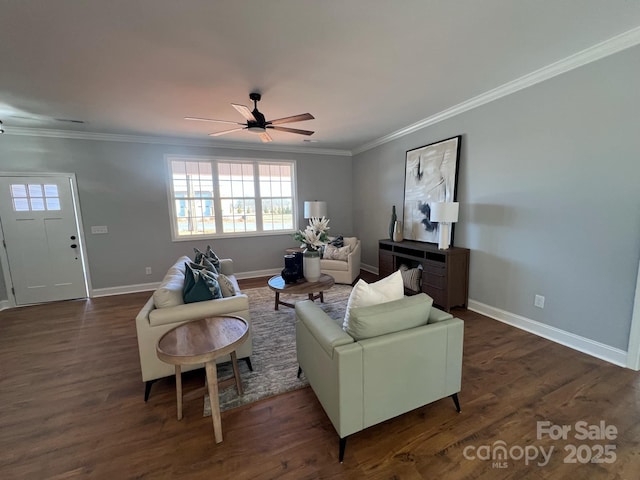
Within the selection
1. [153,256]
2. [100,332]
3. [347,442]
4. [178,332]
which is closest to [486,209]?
[347,442]

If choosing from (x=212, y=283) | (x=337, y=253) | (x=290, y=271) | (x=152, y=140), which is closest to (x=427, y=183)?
(x=337, y=253)

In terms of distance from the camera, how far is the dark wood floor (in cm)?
145

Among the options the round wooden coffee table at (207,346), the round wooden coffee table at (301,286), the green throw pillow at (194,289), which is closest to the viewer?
the round wooden coffee table at (207,346)

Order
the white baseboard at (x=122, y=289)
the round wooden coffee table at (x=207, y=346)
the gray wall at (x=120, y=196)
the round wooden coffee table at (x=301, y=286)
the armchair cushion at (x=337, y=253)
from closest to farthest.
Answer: the round wooden coffee table at (x=207, y=346), the round wooden coffee table at (x=301, y=286), the gray wall at (x=120, y=196), the white baseboard at (x=122, y=289), the armchair cushion at (x=337, y=253)

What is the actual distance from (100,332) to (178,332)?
217 cm

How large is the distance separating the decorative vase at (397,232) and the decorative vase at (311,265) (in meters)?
1.61

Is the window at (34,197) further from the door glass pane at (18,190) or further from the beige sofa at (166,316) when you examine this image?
the beige sofa at (166,316)

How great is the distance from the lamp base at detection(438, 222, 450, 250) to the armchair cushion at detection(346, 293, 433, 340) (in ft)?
6.68

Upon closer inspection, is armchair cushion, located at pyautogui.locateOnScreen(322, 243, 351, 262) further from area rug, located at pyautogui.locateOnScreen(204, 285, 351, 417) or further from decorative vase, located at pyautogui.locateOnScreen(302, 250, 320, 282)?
decorative vase, located at pyautogui.locateOnScreen(302, 250, 320, 282)

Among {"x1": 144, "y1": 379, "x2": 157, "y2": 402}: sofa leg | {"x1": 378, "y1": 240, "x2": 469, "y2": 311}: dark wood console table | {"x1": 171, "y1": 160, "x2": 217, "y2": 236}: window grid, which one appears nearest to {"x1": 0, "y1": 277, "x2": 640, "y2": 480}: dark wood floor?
{"x1": 144, "y1": 379, "x2": 157, "y2": 402}: sofa leg

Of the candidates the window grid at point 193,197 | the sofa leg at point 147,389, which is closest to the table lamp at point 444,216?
the sofa leg at point 147,389

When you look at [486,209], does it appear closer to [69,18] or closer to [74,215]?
[69,18]

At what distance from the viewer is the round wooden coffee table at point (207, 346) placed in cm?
155

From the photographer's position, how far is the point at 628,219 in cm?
218
